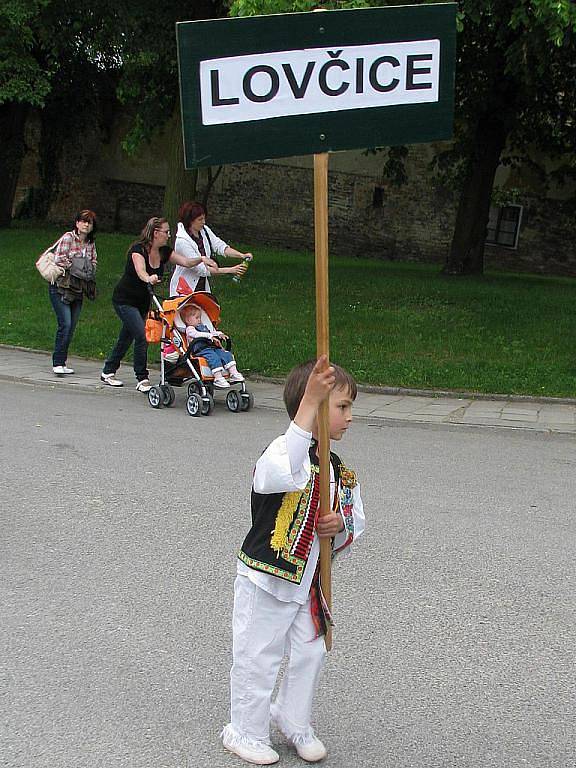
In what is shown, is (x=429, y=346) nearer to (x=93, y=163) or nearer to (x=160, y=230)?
(x=160, y=230)

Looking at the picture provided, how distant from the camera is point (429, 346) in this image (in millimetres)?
14852

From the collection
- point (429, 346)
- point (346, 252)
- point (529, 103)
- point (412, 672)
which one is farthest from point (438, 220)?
point (412, 672)

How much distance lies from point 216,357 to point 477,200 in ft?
48.9

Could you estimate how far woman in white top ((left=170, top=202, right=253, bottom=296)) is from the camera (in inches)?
449

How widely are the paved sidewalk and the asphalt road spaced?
1.75m

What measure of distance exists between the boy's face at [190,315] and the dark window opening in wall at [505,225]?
76.5 feet

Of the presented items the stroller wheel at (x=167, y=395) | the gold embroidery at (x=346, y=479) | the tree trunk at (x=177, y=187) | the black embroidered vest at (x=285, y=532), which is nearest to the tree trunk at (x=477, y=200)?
the tree trunk at (x=177, y=187)

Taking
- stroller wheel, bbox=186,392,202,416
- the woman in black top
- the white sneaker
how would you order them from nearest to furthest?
stroller wheel, bbox=186,392,202,416 → the woman in black top → the white sneaker

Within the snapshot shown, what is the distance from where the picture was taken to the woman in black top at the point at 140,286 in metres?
11.8

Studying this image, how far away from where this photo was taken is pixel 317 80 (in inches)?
145

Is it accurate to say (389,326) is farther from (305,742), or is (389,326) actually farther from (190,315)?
(305,742)

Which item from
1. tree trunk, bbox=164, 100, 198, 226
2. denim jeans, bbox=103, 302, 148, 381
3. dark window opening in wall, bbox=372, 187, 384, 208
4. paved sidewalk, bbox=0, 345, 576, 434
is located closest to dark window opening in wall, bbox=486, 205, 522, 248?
dark window opening in wall, bbox=372, 187, 384, 208

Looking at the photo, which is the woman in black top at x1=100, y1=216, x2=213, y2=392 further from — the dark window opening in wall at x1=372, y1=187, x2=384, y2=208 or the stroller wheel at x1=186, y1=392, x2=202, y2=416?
the dark window opening in wall at x1=372, y1=187, x2=384, y2=208

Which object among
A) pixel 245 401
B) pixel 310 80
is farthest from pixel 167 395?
pixel 310 80
